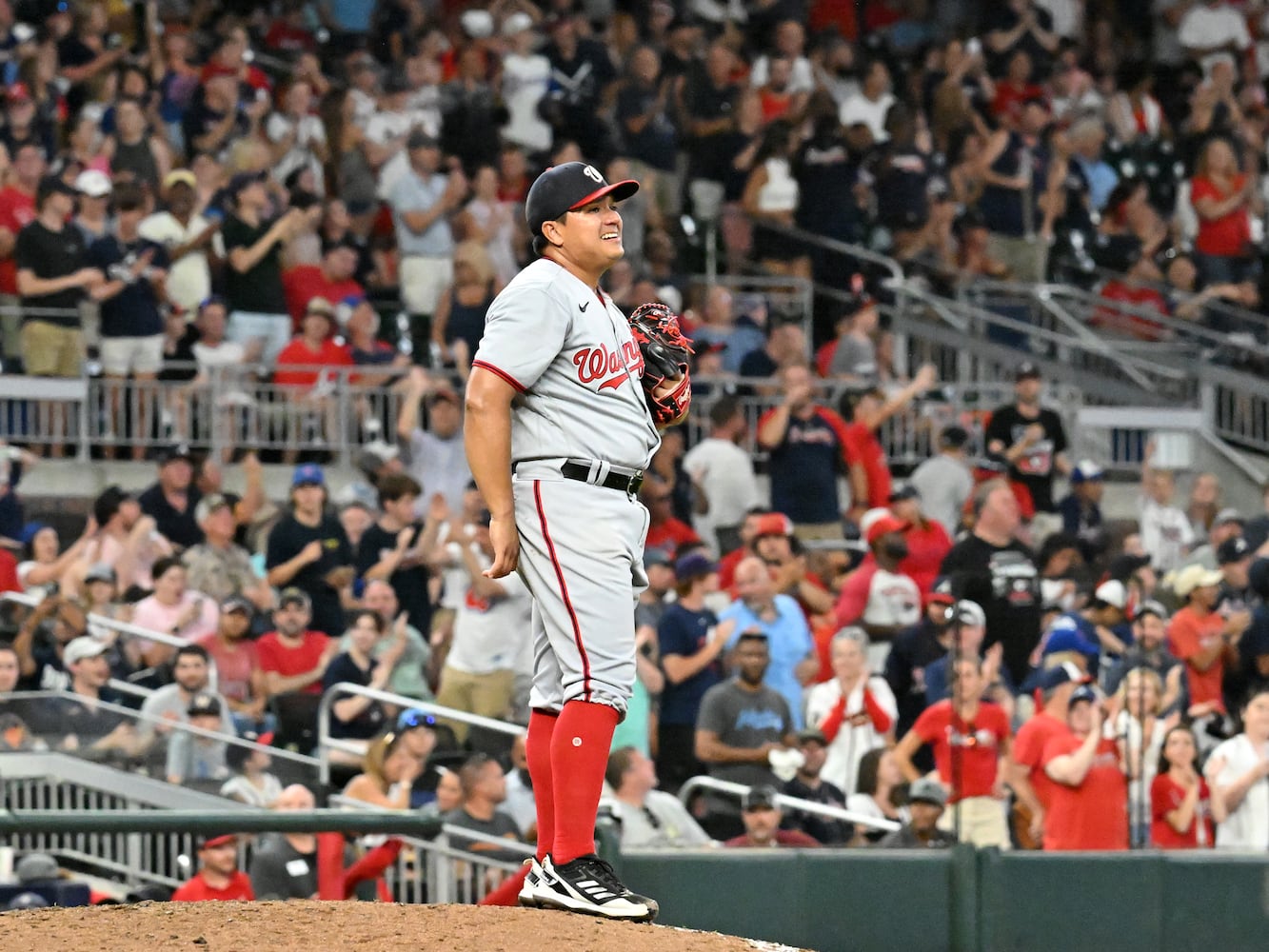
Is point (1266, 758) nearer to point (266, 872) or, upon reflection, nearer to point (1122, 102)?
point (266, 872)

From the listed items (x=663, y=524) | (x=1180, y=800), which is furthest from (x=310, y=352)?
(x=1180, y=800)

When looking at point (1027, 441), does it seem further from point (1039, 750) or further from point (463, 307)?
point (1039, 750)

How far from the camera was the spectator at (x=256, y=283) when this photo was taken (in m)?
12.1

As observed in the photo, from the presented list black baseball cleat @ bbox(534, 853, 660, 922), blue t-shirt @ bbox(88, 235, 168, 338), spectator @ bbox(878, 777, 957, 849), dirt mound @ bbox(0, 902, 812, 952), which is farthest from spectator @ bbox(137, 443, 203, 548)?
black baseball cleat @ bbox(534, 853, 660, 922)

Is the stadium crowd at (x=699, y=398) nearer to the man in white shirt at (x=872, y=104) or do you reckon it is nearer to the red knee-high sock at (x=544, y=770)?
the man in white shirt at (x=872, y=104)

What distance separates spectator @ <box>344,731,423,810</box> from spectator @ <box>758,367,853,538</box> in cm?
382

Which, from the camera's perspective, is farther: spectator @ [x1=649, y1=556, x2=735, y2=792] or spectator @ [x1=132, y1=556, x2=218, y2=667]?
spectator @ [x1=132, y1=556, x2=218, y2=667]

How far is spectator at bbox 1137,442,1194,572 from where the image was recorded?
36.3 feet

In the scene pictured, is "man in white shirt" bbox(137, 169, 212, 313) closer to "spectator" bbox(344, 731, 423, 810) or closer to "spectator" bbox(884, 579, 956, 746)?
"spectator" bbox(344, 731, 423, 810)

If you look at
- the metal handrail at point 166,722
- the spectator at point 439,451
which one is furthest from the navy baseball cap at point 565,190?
the spectator at point 439,451

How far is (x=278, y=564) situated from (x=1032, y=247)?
7046mm

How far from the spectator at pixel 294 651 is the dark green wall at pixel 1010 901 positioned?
2.75 meters

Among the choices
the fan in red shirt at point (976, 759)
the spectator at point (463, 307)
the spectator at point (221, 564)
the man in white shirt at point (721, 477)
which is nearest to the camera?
the fan in red shirt at point (976, 759)

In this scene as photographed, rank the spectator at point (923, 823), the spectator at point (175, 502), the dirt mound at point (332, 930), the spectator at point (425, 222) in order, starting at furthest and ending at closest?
the spectator at point (425, 222)
the spectator at point (175, 502)
the spectator at point (923, 823)
the dirt mound at point (332, 930)
